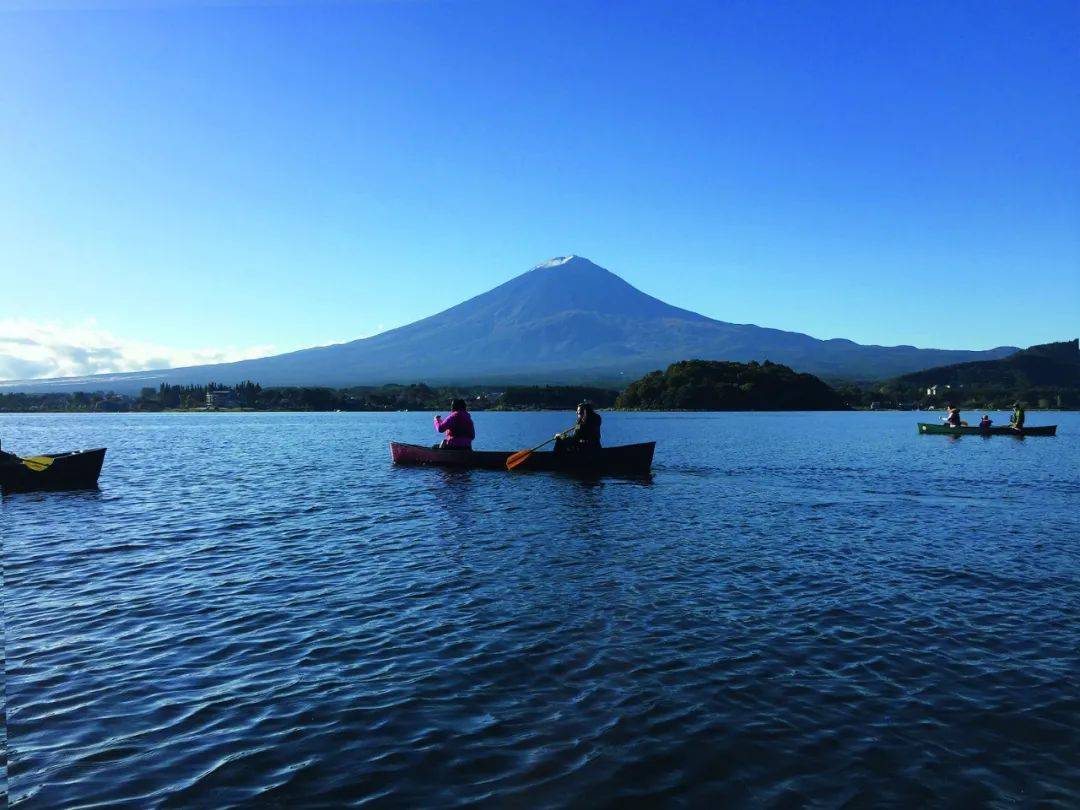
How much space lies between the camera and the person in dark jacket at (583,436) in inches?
1342

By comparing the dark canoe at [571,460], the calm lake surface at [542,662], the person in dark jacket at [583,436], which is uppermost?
the person in dark jacket at [583,436]

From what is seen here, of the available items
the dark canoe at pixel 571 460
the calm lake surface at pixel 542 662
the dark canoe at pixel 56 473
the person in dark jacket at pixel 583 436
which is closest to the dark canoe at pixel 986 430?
the dark canoe at pixel 571 460

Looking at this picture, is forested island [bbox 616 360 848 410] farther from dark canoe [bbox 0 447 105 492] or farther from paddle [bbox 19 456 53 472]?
paddle [bbox 19 456 53 472]

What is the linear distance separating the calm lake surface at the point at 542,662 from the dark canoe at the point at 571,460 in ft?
41.6

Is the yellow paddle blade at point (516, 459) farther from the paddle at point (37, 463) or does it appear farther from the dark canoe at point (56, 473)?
the paddle at point (37, 463)

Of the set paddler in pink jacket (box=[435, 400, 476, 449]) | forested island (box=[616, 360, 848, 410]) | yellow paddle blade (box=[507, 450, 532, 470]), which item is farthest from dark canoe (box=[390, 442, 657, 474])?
forested island (box=[616, 360, 848, 410])

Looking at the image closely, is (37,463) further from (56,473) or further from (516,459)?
(516,459)

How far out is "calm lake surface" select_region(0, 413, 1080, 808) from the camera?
22.7ft

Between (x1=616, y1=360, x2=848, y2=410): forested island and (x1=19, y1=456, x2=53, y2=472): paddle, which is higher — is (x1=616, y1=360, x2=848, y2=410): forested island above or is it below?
above

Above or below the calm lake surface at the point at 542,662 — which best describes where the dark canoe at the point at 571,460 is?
above

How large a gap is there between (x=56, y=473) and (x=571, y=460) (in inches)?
858

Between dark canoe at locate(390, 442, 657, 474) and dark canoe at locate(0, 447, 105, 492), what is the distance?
49.2 ft

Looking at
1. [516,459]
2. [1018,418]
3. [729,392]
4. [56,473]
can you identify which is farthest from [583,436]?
[729,392]

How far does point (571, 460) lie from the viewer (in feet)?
114
